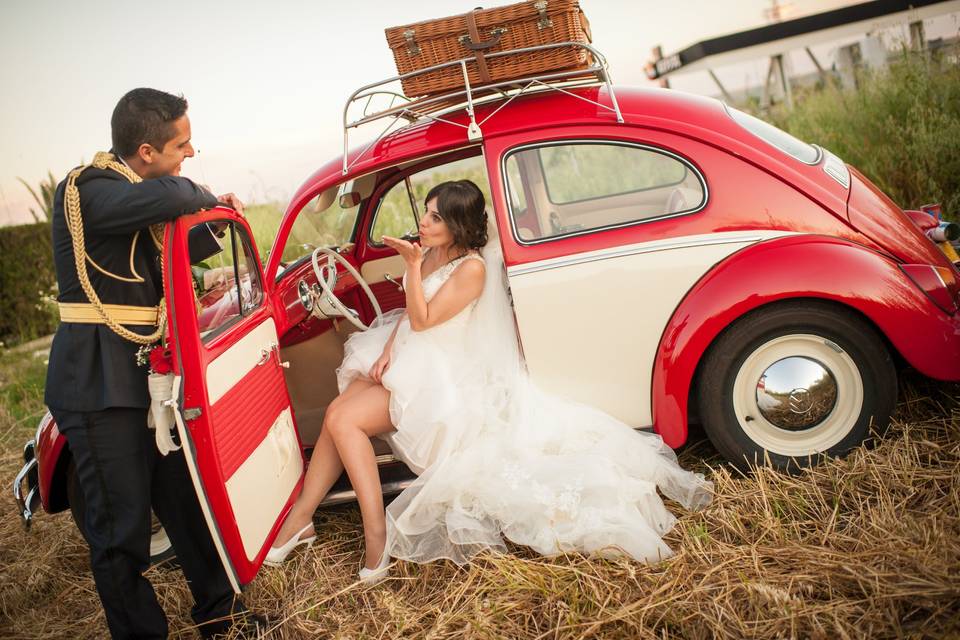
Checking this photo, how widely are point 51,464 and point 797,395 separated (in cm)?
329

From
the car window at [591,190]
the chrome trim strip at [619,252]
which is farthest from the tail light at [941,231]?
the car window at [591,190]

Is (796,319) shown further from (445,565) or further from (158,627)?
(158,627)

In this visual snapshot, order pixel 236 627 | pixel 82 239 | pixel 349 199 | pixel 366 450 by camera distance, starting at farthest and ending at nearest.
→ pixel 349 199, pixel 366 450, pixel 236 627, pixel 82 239

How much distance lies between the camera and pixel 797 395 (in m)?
2.91

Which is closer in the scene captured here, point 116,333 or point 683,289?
point 116,333

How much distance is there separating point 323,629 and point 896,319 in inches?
103

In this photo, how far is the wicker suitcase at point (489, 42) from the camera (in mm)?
2762

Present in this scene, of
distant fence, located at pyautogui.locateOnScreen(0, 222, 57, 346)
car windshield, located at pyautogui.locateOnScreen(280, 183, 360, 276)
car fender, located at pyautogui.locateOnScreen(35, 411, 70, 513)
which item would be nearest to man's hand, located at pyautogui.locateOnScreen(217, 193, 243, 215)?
car windshield, located at pyautogui.locateOnScreen(280, 183, 360, 276)

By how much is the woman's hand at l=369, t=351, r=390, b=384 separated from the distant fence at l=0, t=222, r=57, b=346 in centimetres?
759

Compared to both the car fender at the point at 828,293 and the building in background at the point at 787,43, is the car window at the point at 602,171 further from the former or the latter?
the building in background at the point at 787,43

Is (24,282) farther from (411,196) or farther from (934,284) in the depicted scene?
(934,284)

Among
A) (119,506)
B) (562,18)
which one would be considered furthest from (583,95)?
(119,506)

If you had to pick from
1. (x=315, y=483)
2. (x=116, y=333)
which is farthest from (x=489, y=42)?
(x=315, y=483)

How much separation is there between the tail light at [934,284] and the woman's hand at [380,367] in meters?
2.27
